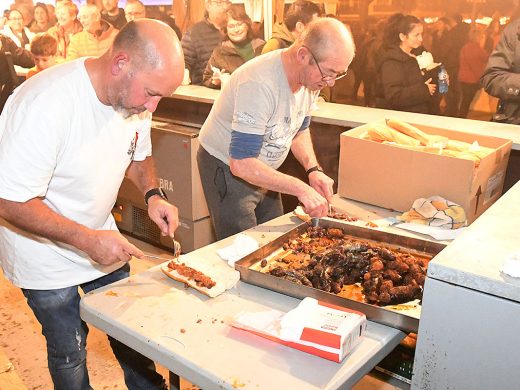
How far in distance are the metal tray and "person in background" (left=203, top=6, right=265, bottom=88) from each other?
2.48 metres

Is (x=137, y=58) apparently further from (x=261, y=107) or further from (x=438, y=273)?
(x=438, y=273)

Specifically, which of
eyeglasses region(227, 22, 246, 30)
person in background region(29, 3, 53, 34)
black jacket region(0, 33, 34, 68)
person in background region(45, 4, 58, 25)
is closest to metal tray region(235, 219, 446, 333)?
eyeglasses region(227, 22, 246, 30)

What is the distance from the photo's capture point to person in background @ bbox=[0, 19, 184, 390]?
4.76ft

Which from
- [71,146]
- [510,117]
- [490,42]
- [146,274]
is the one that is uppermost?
[490,42]

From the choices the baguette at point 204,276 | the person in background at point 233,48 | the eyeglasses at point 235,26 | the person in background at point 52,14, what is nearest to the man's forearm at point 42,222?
the baguette at point 204,276

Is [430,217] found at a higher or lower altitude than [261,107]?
lower

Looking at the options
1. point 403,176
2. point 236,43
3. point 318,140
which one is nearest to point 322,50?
point 403,176

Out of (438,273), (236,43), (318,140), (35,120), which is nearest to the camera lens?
(438,273)

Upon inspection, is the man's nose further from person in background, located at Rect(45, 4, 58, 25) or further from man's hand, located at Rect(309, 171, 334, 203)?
person in background, located at Rect(45, 4, 58, 25)

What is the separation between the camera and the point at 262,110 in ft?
6.57

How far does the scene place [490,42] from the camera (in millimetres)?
2867

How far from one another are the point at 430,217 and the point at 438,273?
96cm

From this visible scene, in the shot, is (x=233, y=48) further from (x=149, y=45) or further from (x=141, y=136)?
(x=149, y=45)

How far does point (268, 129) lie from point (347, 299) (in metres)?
0.96
